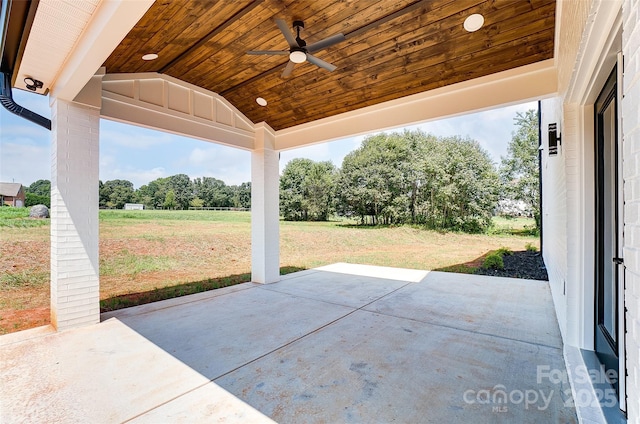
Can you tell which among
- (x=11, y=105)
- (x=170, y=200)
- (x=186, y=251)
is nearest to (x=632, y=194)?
(x=11, y=105)

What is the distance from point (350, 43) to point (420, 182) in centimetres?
1309

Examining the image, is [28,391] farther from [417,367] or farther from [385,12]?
[385,12]

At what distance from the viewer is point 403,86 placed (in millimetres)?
4199

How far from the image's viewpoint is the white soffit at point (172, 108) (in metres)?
4.10

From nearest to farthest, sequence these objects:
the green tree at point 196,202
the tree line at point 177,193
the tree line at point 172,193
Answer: the tree line at point 172,193 → the tree line at point 177,193 → the green tree at point 196,202

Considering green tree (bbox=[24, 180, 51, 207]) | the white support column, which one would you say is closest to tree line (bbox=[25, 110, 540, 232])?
green tree (bbox=[24, 180, 51, 207])

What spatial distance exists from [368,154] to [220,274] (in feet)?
40.9

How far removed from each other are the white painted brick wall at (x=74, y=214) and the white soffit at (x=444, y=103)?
335 cm

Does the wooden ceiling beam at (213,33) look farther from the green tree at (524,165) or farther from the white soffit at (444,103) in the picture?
the green tree at (524,165)

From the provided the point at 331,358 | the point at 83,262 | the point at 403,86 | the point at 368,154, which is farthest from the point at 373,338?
the point at 368,154

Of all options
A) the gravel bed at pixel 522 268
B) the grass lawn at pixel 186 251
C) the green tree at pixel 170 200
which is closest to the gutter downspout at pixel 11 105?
the grass lawn at pixel 186 251

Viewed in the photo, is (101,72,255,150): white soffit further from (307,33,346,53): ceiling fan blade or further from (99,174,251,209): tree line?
(99,174,251,209): tree line

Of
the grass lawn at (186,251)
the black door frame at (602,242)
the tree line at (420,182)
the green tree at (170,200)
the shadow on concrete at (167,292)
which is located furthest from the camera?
the tree line at (420,182)

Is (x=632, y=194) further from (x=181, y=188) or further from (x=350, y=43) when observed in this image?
(x=181, y=188)
